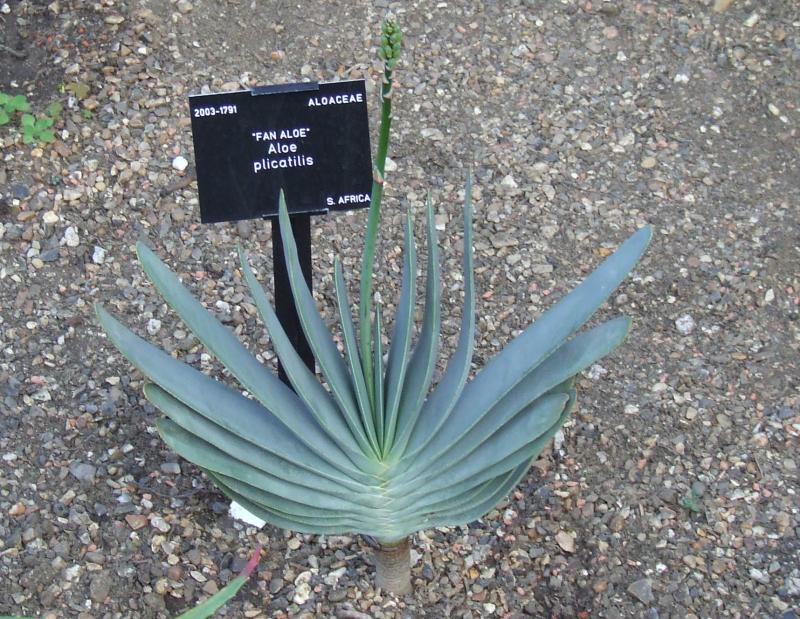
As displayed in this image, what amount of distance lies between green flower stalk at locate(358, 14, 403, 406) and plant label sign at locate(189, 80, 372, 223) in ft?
0.95

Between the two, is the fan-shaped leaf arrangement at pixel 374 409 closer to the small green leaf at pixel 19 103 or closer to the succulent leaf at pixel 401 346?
the succulent leaf at pixel 401 346

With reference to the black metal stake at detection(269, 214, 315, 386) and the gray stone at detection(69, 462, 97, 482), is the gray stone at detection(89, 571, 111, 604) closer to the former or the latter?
the gray stone at detection(69, 462, 97, 482)

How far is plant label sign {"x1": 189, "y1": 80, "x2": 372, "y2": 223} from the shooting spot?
5.61ft

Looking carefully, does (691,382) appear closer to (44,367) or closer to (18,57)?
(44,367)

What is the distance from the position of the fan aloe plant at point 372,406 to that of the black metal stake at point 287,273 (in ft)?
0.96

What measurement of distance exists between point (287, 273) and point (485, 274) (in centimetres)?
83

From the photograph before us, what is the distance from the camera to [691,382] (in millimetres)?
2367

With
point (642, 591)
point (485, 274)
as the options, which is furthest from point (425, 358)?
point (485, 274)

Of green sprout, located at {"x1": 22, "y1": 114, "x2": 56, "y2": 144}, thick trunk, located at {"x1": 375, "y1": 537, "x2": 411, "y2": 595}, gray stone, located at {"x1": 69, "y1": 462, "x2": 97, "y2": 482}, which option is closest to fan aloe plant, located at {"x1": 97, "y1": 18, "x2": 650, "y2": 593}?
thick trunk, located at {"x1": 375, "y1": 537, "x2": 411, "y2": 595}

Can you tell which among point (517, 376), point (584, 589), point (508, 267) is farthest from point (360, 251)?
point (517, 376)

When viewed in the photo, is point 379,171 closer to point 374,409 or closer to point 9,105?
point 374,409

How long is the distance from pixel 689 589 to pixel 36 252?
5.50 ft

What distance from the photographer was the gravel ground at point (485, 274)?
6.63 ft

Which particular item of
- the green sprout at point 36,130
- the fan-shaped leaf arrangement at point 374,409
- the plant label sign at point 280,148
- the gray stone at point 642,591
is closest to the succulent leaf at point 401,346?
the fan-shaped leaf arrangement at point 374,409
